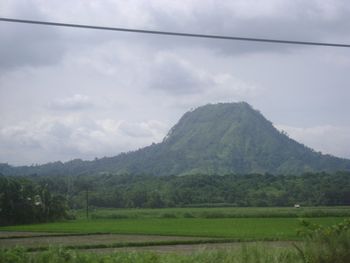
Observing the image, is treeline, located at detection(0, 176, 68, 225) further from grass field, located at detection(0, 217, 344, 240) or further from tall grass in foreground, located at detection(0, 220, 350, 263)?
tall grass in foreground, located at detection(0, 220, 350, 263)

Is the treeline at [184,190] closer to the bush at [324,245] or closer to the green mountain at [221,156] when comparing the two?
the green mountain at [221,156]

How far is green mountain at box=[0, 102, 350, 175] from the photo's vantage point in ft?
423

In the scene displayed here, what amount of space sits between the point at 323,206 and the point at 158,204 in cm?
3436

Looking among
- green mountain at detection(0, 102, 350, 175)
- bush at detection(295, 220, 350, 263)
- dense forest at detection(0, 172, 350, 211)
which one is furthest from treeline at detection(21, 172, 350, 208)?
bush at detection(295, 220, 350, 263)

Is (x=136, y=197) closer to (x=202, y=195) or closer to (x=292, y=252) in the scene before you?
(x=202, y=195)

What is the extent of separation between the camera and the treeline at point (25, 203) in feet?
190

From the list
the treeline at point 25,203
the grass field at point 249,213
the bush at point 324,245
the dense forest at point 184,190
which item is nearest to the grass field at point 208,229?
the grass field at point 249,213

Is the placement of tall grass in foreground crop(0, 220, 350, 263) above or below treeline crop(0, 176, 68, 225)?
below

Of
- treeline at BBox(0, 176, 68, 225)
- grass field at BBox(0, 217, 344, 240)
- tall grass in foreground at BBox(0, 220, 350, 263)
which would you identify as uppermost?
treeline at BBox(0, 176, 68, 225)

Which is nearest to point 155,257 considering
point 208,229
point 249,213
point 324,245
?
point 324,245

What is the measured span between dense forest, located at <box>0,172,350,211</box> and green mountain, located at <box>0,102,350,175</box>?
2510cm

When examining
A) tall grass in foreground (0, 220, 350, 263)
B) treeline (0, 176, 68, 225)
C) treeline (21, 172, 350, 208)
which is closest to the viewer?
tall grass in foreground (0, 220, 350, 263)

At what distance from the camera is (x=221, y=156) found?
489ft

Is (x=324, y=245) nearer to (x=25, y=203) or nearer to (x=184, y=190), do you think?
(x=25, y=203)
